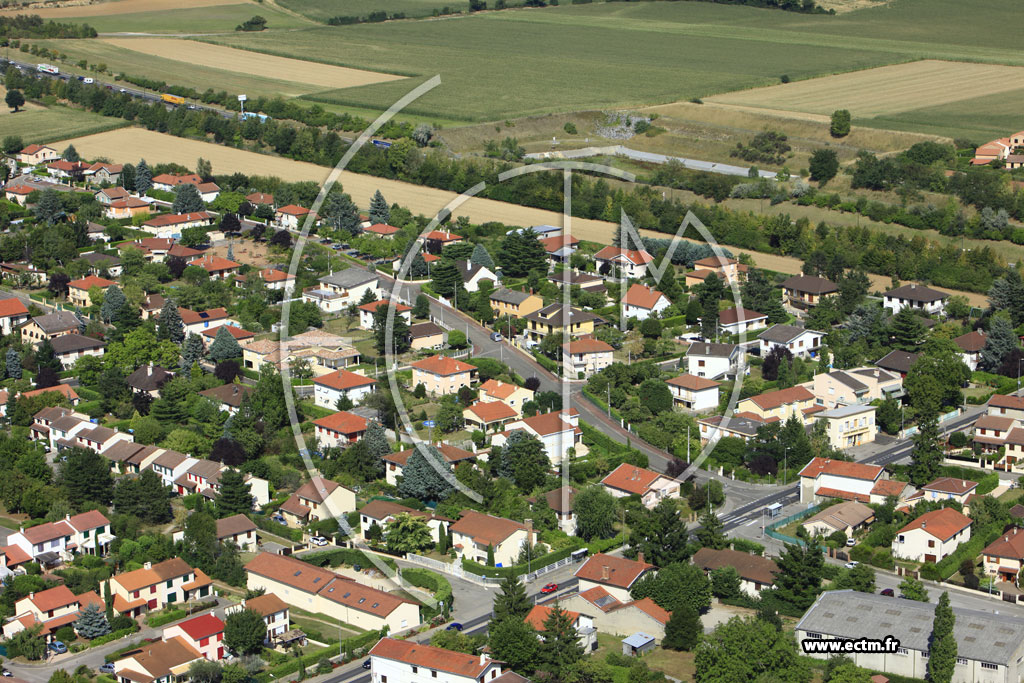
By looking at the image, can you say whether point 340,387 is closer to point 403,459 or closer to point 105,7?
point 403,459

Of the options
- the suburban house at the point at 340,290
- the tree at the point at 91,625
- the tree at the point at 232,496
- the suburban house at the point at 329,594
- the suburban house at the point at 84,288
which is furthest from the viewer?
the suburban house at the point at 84,288

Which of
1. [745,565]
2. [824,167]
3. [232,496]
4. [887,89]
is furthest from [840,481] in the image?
[887,89]

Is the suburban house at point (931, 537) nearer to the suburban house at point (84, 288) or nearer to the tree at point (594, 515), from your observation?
the tree at point (594, 515)

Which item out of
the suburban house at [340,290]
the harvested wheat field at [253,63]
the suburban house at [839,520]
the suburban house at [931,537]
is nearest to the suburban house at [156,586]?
the suburban house at [839,520]

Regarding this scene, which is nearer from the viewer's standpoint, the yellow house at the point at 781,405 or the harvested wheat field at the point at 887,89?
the yellow house at the point at 781,405

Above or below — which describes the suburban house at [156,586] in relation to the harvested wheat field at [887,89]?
below

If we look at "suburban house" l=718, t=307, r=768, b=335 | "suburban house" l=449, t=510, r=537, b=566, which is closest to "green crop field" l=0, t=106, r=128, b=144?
"suburban house" l=718, t=307, r=768, b=335

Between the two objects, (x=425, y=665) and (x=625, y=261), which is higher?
(x=625, y=261)
